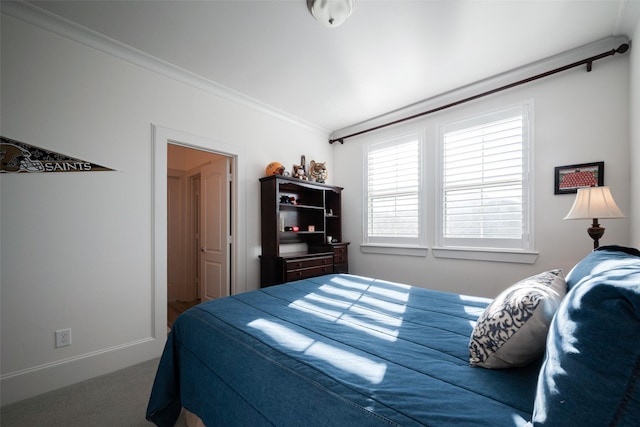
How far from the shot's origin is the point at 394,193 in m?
3.95

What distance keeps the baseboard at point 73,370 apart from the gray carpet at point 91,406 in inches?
2.1

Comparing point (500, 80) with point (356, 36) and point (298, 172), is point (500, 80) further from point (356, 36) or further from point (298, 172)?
point (298, 172)

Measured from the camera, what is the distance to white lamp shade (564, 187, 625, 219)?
2.01 m

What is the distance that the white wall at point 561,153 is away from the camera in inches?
95.2

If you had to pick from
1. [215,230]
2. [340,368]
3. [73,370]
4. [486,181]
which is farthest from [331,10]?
[73,370]

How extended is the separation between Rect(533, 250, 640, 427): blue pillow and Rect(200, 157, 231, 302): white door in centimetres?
327

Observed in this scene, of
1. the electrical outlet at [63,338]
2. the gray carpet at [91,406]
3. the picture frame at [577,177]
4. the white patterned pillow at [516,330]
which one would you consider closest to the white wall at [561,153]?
the picture frame at [577,177]

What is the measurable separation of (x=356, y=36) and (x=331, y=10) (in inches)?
15.9

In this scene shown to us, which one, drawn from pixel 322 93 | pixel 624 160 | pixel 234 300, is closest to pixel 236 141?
pixel 322 93

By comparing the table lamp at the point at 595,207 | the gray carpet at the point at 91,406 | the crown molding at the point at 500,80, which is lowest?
the gray carpet at the point at 91,406

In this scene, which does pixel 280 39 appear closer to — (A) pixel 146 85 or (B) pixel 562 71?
(A) pixel 146 85

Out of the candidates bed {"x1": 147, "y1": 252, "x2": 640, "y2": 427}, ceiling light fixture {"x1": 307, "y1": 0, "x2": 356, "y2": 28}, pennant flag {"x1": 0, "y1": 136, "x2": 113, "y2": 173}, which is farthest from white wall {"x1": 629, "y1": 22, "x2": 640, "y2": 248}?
pennant flag {"x1": 0, "y1": 136, "x2": 113, "y2": 173}

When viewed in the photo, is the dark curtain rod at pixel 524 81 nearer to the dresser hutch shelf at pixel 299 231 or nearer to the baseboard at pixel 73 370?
the dresser hutch shelf at pixel 299 231

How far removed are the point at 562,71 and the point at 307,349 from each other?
3480 millimetres
